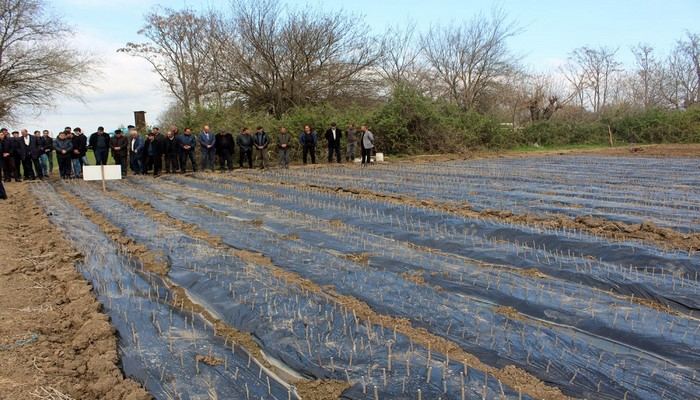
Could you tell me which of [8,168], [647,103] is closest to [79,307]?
[8,168]

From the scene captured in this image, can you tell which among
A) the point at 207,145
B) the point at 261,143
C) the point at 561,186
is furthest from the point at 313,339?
the point at 261,143

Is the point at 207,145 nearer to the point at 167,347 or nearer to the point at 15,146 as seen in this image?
the point at 15,146

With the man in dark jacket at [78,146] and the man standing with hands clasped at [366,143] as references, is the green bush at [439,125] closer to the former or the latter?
the man standing with hands clasped at [366,143]

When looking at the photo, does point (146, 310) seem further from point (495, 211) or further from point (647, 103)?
point (647, 103)

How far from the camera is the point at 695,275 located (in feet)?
14.9

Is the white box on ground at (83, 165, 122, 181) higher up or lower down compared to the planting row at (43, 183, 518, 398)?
higher up

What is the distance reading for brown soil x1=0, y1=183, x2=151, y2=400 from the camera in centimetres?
287

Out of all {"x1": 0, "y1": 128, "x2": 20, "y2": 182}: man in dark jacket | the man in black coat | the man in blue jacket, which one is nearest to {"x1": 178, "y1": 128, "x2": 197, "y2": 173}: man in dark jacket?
the man in blue jacket

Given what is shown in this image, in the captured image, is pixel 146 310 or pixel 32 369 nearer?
pixel 32 369

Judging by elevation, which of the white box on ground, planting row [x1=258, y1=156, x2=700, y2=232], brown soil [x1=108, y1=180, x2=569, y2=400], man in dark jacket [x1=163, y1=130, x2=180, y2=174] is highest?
man in dark jacket [x1=163, y1=130, x2=180, y2=174]

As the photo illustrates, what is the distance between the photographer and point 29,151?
14.3 m

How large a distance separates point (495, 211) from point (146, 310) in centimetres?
524

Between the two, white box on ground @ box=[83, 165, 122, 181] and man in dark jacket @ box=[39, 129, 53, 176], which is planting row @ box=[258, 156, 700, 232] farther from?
man in dark jacket @ box=[39, 129, 53, 176]

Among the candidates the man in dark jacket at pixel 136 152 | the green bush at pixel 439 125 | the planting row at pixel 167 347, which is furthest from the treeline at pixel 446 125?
the planting row at pixel 167 347
